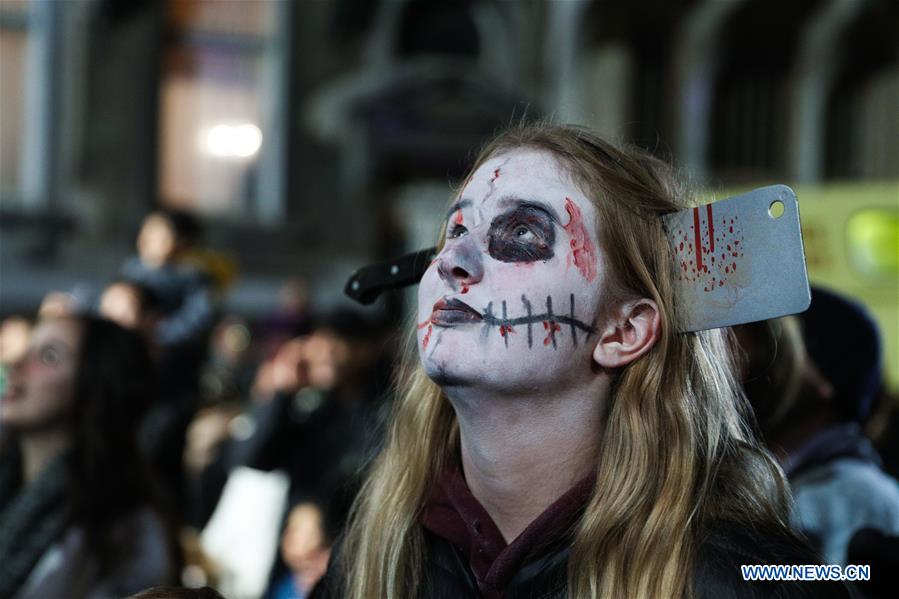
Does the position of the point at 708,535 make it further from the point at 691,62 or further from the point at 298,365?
the point at 691,62

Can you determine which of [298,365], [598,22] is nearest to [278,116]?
[598,22]

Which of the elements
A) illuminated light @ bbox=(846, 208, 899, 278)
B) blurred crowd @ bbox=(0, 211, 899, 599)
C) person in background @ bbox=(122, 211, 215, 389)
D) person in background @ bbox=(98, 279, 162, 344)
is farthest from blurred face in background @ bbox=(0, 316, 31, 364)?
illuminated light @ bbox=(846, 208, 899, 278)

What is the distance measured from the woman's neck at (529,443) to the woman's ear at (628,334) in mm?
41

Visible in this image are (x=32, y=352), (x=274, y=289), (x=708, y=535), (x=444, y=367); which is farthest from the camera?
(x=274, y=289)

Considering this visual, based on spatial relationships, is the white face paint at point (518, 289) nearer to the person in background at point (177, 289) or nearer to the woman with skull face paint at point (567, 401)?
the woman with skull face paint at point (567, 401)

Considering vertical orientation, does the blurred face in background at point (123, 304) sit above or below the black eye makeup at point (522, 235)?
below

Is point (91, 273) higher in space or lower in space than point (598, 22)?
lower

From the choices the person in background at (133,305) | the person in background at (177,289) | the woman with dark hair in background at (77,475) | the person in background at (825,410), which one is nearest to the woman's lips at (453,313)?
the person in background at (825,410)

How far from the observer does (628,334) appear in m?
1.64

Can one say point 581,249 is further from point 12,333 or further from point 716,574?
point 12,333

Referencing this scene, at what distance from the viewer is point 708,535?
1.48 m

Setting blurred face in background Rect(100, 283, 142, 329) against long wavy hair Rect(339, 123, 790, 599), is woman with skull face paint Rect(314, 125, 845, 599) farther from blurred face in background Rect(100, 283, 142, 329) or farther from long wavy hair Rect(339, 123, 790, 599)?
blurred face in background Rect(100, 283, 142, 329)

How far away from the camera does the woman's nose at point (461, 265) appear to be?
5.32 feet

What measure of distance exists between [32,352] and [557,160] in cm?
176
